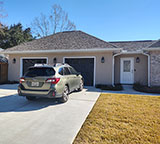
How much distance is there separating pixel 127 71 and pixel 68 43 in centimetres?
612

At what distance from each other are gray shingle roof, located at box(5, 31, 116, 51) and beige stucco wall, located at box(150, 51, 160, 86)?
334cm

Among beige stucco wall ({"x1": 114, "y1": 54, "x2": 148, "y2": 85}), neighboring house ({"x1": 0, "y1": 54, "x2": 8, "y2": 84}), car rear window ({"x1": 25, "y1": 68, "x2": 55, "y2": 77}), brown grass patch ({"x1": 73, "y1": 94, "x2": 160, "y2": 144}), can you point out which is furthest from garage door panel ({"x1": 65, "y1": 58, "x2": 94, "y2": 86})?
neighboring house ({"x1": 0, "y1": 54, "x2": 8, "y2": 84})

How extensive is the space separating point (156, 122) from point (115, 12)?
10721mm

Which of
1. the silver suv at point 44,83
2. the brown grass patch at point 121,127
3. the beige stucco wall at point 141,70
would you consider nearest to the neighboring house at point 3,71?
the silver suv at point 44,83

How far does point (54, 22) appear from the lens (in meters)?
23.5

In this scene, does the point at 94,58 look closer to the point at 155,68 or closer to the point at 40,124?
the point at 155,68

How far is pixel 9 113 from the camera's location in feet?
12.3

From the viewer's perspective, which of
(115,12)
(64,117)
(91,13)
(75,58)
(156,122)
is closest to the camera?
(156,122)

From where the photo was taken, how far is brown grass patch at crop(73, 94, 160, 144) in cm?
232

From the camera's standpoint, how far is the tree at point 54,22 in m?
23.3

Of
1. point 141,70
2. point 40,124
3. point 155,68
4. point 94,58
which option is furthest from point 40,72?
point 141,70

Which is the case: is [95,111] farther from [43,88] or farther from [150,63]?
[150,63]

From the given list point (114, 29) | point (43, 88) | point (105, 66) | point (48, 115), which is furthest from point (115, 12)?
point (48, 115)

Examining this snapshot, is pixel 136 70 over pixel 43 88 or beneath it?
over
